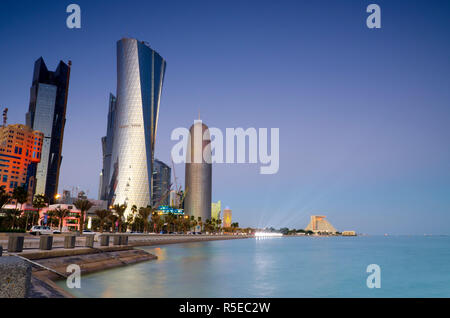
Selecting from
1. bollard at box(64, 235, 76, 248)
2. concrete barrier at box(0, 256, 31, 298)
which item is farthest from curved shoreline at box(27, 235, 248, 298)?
concrete barrier at box(0, 256, 31, 298)

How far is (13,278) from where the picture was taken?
8078mm

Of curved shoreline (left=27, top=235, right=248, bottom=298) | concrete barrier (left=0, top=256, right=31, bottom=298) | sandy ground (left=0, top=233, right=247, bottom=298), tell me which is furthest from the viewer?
sandy ground (left=0, top=233, right=247, bottom=298)

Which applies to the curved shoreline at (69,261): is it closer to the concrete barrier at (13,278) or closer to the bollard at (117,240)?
the bollard at (117,240)

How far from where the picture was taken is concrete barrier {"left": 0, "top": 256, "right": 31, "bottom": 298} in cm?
793

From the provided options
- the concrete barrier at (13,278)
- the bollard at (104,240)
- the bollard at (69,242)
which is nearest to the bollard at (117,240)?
the bollard at (104,240)

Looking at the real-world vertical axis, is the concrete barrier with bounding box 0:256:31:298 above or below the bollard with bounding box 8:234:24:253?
above

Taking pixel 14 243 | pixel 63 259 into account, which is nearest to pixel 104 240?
pixel 63 259

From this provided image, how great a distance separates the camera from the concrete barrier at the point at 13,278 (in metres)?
7.93

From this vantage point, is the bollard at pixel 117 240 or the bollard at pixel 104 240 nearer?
the bollard at pixel 104 240

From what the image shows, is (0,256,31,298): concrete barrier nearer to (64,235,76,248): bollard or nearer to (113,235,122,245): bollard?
(64,235,76,248): bollard

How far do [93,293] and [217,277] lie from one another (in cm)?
1791

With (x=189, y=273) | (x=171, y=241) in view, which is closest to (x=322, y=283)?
(x=189, y=273)

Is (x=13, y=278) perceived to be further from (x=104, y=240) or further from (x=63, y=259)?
(x=104, y=240)

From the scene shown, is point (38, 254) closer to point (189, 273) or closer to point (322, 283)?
point (189, 273)
